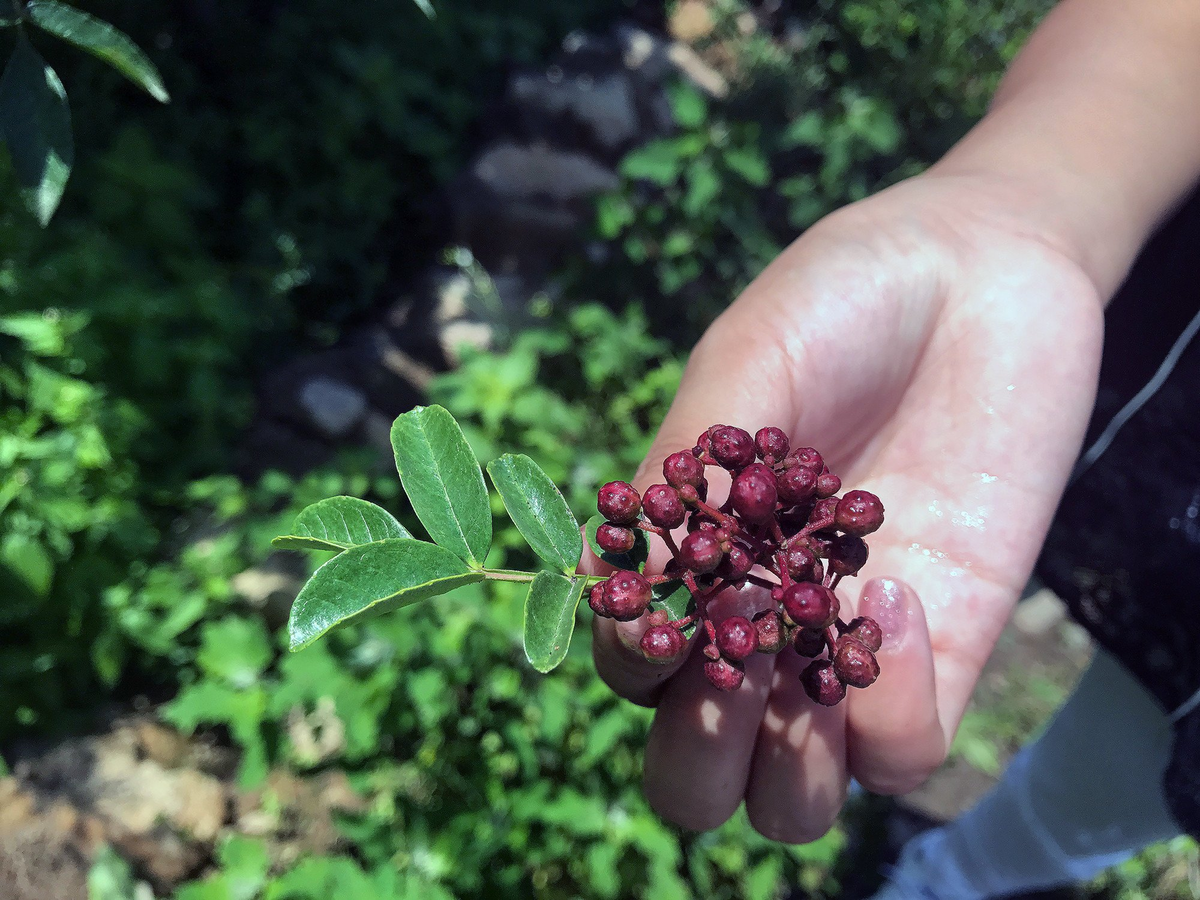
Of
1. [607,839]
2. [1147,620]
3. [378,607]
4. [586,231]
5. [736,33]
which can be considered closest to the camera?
[378,607]

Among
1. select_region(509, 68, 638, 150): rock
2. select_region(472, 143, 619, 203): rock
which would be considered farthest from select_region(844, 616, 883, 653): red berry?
select_region(509, 68, 638, 150): rock

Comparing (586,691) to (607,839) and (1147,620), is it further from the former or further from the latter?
(1147,620)

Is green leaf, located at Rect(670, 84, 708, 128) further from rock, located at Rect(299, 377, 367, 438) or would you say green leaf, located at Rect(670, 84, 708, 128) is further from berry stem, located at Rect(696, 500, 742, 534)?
berry stem, located at Rect(696, 500, 742, 534)

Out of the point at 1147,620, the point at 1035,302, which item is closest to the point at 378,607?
the point at 1035,302

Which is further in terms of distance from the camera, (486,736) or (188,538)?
(188,538)

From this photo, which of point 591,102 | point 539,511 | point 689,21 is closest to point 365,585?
point 539,511

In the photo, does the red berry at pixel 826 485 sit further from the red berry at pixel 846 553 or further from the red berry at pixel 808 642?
the red berry at pixel 808 642

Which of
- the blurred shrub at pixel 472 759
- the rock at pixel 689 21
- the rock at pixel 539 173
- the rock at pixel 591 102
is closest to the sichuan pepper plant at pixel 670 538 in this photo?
the blurred shrub at pixel 472 759
